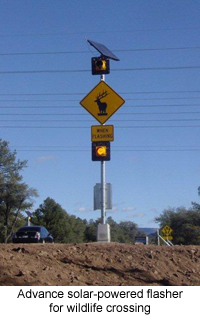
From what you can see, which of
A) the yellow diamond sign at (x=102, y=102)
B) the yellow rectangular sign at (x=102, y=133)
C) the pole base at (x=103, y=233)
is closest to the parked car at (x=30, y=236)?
the yellow diamond sign at (x=102, y=102)

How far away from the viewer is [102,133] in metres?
17.2

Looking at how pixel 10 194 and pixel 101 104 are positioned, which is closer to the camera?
pixel 101 104

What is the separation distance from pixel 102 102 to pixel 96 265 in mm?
7051

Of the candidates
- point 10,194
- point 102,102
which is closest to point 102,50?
point 102,102

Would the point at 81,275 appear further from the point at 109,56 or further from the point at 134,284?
the point at 109,56

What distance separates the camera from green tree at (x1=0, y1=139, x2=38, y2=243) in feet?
188

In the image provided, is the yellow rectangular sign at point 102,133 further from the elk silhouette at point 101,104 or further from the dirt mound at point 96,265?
the dirt mound at point 96,265

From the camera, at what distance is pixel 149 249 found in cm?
1296

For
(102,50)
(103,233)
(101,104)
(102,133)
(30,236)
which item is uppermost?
(102,50)

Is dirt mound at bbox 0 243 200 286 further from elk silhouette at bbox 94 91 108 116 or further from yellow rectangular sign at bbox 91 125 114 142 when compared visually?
elk silhouette at bbox 94 91 108 116

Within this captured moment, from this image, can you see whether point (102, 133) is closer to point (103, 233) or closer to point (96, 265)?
point (103, 233)

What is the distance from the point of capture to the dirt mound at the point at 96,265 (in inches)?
425

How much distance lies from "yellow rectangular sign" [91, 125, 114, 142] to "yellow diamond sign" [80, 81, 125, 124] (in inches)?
15.0

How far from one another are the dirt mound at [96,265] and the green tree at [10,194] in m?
44.0
